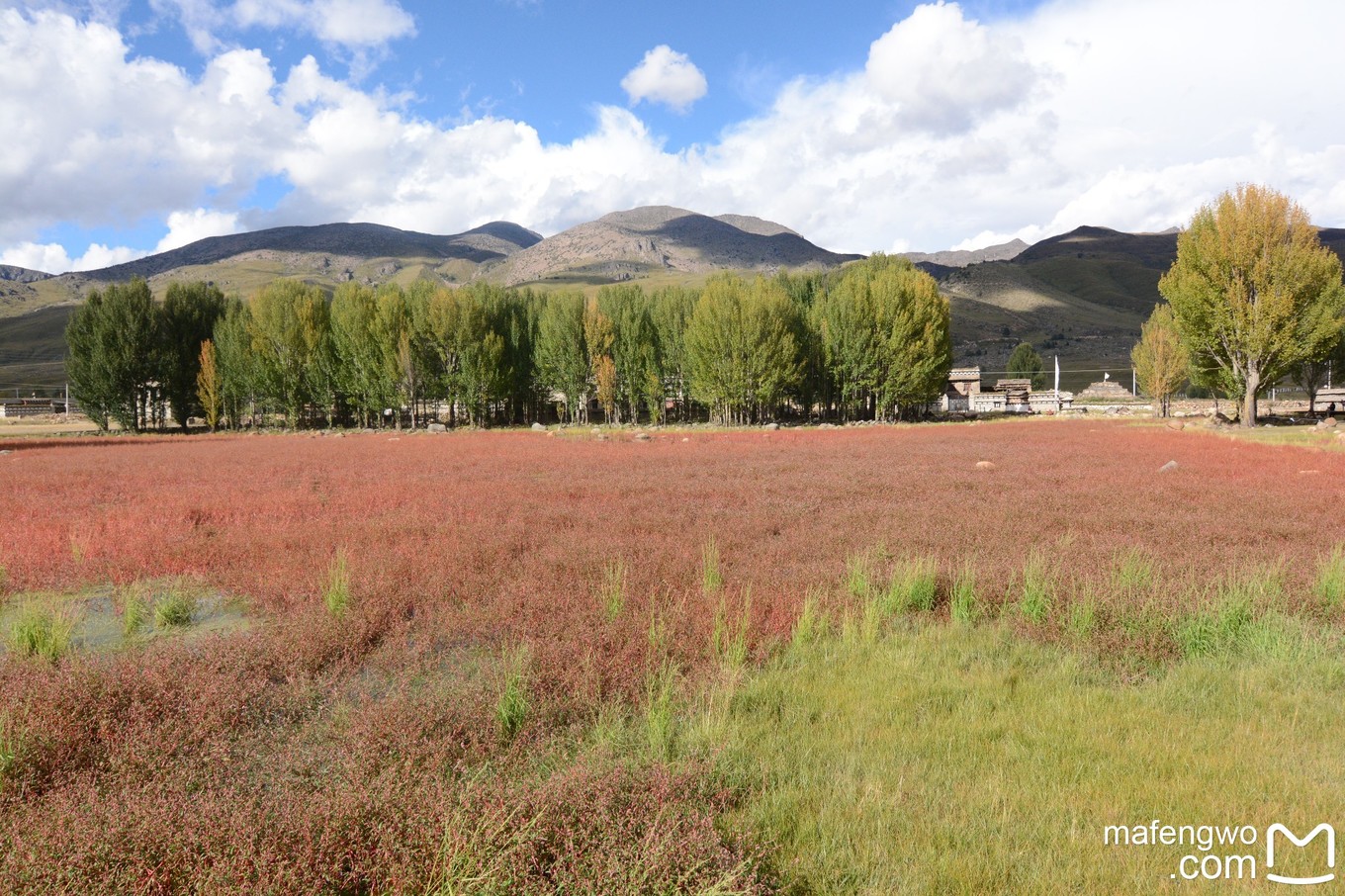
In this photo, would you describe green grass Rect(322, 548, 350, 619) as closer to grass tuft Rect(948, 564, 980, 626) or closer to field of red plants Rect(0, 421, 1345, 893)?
field of red plants Rect(0, 421, 1345, 893)

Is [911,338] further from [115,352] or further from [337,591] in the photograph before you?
[115,352]

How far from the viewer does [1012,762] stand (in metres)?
4.15

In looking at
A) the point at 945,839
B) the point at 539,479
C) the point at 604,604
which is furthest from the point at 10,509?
the point at 945,839

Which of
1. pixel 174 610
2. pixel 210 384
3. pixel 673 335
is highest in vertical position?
pixel 673 335

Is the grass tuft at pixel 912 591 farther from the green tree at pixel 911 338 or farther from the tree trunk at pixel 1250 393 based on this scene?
the green tree at pixel 911 338

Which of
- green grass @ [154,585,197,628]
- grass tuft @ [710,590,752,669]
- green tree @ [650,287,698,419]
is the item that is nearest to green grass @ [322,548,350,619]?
green grass @ [154,585,197,628]

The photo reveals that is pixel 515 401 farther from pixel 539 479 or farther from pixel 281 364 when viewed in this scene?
pixel 539 479

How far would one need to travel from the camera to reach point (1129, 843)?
338cm

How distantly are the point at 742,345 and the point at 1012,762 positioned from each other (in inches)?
2035

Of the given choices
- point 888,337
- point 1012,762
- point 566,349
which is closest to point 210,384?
point 566,349

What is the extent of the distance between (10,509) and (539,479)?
11.7 meters

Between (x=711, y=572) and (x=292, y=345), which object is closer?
(x=711, y=572)

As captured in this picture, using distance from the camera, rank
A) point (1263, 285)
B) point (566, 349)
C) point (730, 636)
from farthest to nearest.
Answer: point (566, 349), point (1263, 285), point (730, 636)

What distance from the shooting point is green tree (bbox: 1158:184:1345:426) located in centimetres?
3462
